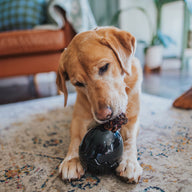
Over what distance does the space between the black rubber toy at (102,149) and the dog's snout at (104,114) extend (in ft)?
0.16

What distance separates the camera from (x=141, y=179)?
0.86m

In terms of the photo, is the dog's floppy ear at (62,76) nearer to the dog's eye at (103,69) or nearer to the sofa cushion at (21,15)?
the dog's eye at (103,69)

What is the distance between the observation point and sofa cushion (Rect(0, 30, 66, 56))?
2.29 meters

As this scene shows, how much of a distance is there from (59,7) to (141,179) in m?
2.24

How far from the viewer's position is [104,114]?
85cm

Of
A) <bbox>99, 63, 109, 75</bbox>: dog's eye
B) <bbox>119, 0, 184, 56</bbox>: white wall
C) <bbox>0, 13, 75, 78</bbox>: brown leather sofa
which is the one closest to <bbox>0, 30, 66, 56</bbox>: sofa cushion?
<bbox>0, 13, 75, 78</bbox>: brown leather sofa

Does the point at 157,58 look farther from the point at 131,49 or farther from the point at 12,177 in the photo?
the point at 12,177

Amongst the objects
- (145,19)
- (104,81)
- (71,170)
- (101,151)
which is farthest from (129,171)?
(145,19)

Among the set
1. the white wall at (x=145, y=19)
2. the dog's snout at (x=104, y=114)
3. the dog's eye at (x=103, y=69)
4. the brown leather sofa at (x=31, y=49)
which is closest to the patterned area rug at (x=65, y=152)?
the dog's snout at (x=104, y=114)

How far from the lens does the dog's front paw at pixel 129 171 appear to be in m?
0.84

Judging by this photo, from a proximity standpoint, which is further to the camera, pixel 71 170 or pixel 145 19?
pixel 145 19

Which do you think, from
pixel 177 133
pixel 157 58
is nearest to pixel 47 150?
pixel 177 133

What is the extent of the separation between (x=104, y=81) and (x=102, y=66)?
0.08 meters

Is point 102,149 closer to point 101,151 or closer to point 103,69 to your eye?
point 101,151
